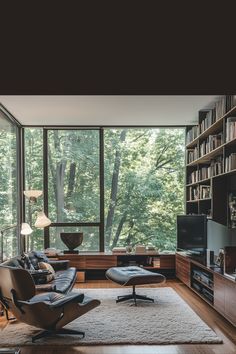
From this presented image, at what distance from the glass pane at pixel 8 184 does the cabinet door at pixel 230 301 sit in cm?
343

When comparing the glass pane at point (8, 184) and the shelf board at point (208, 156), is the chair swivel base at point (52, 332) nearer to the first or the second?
the glass pane at point (8, 184)

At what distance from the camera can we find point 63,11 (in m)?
2.73

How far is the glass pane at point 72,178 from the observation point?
809cm

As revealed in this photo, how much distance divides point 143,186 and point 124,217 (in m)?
0.72

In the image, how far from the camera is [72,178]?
8117 millimetres

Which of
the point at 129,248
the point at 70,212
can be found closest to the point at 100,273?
the point at 129,248

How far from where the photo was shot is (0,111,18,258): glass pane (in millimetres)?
6445

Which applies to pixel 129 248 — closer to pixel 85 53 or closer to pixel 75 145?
pixel 75 145

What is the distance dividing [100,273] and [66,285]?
269cm

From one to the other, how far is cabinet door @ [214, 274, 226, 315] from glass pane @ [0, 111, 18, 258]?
10.5 ft

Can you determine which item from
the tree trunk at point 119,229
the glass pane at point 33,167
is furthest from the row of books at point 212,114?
the glass pane at point 33,167

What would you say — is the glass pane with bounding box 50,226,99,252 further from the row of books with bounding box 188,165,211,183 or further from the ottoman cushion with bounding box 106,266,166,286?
the ottoman cushion with bounding box 106,266,166,286

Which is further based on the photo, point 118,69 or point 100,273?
point 100,273

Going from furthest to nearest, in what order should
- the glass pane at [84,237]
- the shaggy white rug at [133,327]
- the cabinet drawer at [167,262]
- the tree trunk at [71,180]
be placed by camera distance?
the tree trunk at [71,180] < the glass pane at [84,237] < the cabinet drawer at [167,262] < the shaggy white rug at [133,327]
